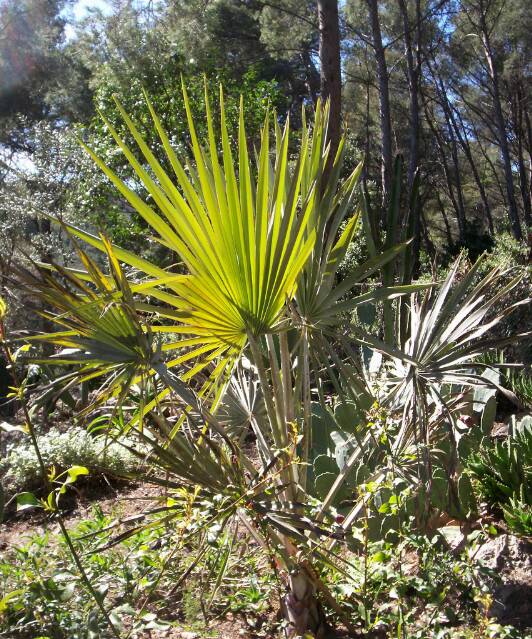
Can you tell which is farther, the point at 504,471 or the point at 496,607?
the point at 504,471

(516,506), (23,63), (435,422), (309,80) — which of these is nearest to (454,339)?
(435,422)

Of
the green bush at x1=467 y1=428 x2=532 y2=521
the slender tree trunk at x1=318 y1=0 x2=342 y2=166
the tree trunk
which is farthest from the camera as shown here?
the slender tree trunk at x1=318 y1=0 x2=342 y2=166

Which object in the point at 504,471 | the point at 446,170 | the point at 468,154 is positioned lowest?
the point at 504,471

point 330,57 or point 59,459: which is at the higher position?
point 330,57

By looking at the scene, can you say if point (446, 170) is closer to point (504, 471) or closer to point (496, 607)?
point (504, 471)

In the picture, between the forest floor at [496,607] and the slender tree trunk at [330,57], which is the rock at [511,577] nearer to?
the forest floor at [496,607]

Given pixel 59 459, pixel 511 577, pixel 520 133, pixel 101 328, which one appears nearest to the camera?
pixel 101 328

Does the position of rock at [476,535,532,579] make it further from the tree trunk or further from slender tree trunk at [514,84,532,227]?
slender tree trunk at [514,84,532,227]

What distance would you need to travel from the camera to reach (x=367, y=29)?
18.8 metres

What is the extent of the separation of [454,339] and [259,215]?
0.92 metres

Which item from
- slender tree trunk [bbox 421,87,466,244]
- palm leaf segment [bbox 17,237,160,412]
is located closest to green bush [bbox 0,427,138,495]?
palm leaf segment [bbox 17,237,160,412]

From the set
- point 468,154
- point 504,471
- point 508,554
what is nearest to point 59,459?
point 504,471

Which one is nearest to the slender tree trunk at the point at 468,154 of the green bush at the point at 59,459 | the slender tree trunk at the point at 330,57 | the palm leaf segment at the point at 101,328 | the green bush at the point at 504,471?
the slender tree trunk at the point at 330,57

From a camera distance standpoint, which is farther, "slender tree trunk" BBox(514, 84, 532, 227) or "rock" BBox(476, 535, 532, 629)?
"slender tree trunk" BBox(514, 84, 532, 227)
